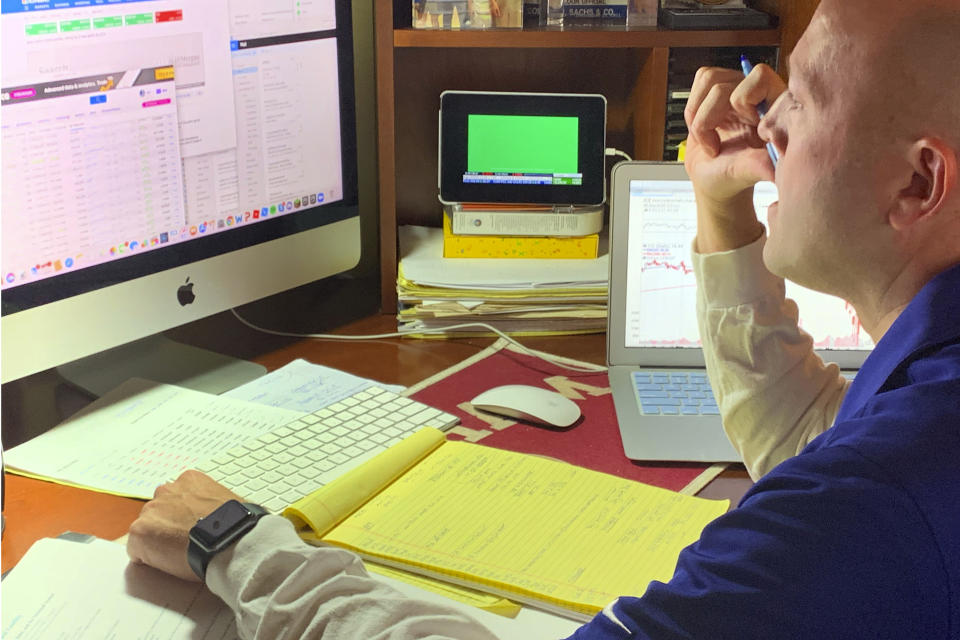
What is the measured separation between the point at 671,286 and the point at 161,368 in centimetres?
64

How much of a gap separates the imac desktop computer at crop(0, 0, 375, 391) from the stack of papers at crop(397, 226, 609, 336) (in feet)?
0.35

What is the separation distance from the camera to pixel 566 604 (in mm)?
872

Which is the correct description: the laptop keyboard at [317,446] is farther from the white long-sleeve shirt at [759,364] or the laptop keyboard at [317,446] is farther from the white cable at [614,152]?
the white cable at [614,152]

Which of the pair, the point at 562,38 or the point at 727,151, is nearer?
the point at 727,151

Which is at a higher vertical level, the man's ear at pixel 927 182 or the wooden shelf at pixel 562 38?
Result: the wooden shelf at pixel 562 38

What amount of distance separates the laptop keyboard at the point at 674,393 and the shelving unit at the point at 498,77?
1.39ft

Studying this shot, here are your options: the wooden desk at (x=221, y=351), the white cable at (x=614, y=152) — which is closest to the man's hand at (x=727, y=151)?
the wooden desk at (x=221, y=351)

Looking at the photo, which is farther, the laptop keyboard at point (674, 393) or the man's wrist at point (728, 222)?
the laptop keyboard at point (674, 393)

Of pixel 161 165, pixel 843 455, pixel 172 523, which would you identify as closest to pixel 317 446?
pixel 172 523

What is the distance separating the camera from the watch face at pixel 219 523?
2.84ft

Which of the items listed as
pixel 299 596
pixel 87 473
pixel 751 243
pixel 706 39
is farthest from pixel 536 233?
Answer: pixel 299 596

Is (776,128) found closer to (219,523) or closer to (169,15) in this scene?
(219,523)

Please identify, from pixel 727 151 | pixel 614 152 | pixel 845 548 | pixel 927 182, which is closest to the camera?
pixel 845 548

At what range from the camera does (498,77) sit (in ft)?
5.57
